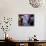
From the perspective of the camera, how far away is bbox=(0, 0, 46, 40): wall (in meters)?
5.33

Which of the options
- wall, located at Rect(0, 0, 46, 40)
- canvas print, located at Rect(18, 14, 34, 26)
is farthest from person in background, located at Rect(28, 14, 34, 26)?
wall, located at Rect(0, 0, 46, 40)

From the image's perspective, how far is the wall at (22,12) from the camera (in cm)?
533

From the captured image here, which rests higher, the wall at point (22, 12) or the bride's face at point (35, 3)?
the bride's face at point (35, 3)

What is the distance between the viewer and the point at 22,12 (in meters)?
5.38

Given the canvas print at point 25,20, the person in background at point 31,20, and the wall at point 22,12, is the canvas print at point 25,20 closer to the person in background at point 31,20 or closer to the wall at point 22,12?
the person in background at point 31,20

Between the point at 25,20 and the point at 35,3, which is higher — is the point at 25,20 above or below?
below

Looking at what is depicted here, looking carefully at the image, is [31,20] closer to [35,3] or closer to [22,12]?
[22,12]

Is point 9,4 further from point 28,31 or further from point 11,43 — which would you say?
point 11,43

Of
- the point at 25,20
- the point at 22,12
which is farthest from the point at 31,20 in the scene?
the point at 22,12

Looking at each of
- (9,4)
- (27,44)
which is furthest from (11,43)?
(9,4)

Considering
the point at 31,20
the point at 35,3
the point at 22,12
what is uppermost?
the point at 35,3

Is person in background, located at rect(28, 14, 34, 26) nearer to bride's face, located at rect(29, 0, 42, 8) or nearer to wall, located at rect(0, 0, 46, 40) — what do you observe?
wall, located at rect(0, 0, 46, 40)

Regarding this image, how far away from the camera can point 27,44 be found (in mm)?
4406

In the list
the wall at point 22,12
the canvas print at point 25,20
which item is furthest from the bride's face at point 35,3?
the canvas print at point 25,20
